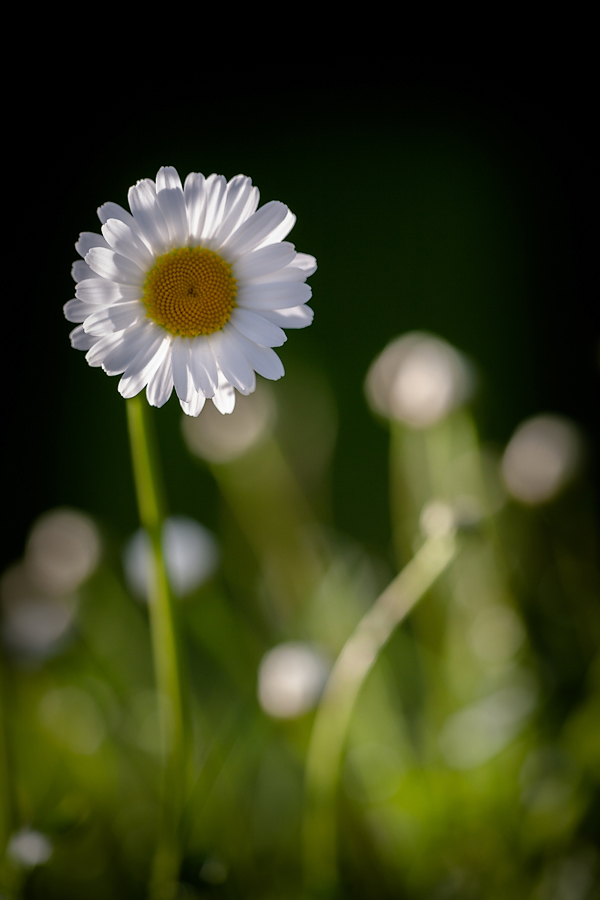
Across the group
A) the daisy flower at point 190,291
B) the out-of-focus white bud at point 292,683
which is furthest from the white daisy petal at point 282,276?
the out-of-focus white bud at point 292,683

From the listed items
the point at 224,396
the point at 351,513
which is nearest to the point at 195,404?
the point at 224,396

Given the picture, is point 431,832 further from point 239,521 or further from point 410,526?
point 239,521

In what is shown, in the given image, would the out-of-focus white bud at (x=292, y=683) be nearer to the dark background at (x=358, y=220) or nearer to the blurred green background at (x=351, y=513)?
the blurred green background at (x=351, y=513)

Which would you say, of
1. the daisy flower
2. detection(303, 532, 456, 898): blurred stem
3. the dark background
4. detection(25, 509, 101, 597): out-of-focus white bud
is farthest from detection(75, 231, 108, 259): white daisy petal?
the dark background

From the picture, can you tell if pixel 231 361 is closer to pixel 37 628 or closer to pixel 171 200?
pixel 171 200

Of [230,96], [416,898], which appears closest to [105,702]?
[416,898]
